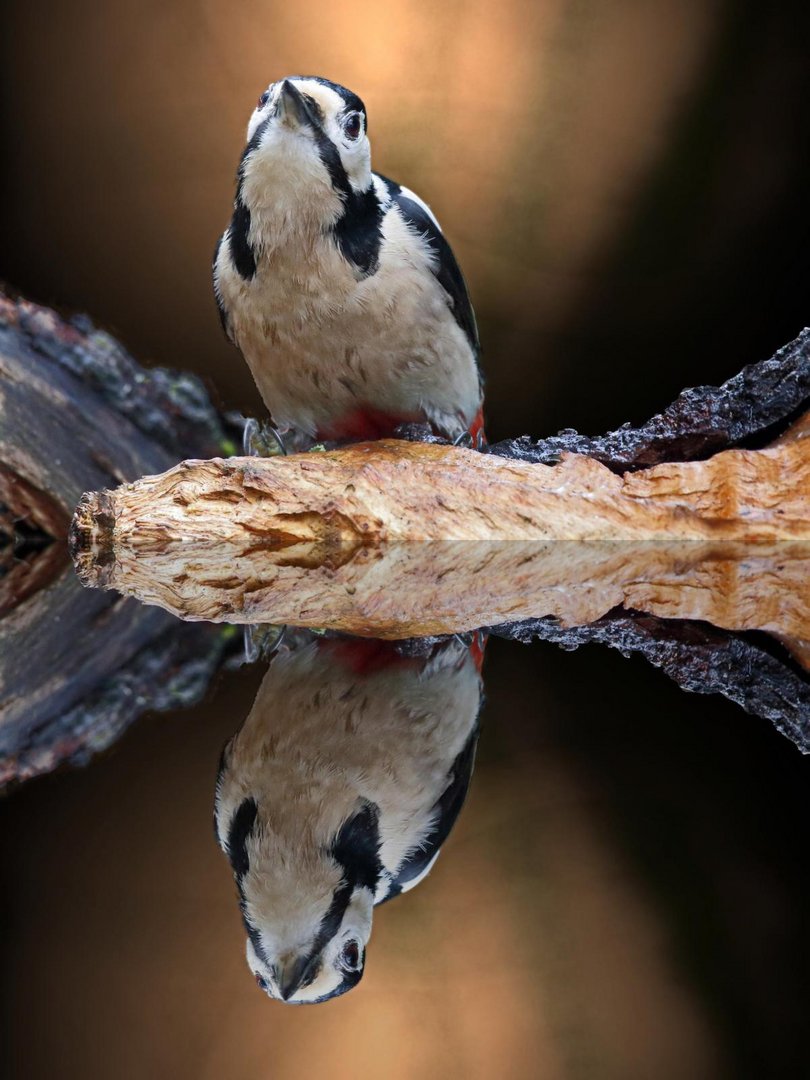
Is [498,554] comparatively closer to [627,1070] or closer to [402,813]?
[402,813]

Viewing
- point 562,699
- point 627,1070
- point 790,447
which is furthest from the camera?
point 790,447

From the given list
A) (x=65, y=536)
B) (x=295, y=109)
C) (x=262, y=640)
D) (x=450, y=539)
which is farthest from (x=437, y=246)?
(x=262, y=640)

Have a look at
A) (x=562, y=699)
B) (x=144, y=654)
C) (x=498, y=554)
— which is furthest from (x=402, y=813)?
(x=498, y=554)

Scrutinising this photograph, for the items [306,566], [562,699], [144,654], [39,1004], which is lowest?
[39,1004]

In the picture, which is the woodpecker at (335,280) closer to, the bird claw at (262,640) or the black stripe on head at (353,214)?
the black stripe on head at (353,214)

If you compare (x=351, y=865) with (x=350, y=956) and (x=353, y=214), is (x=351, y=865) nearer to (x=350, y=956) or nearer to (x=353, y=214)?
(x=350, y=956)

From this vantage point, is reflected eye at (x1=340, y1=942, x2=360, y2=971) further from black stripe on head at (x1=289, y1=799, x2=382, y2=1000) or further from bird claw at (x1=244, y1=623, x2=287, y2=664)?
bird claw at (x1=244, y1=623, x2=287, y2=664)
